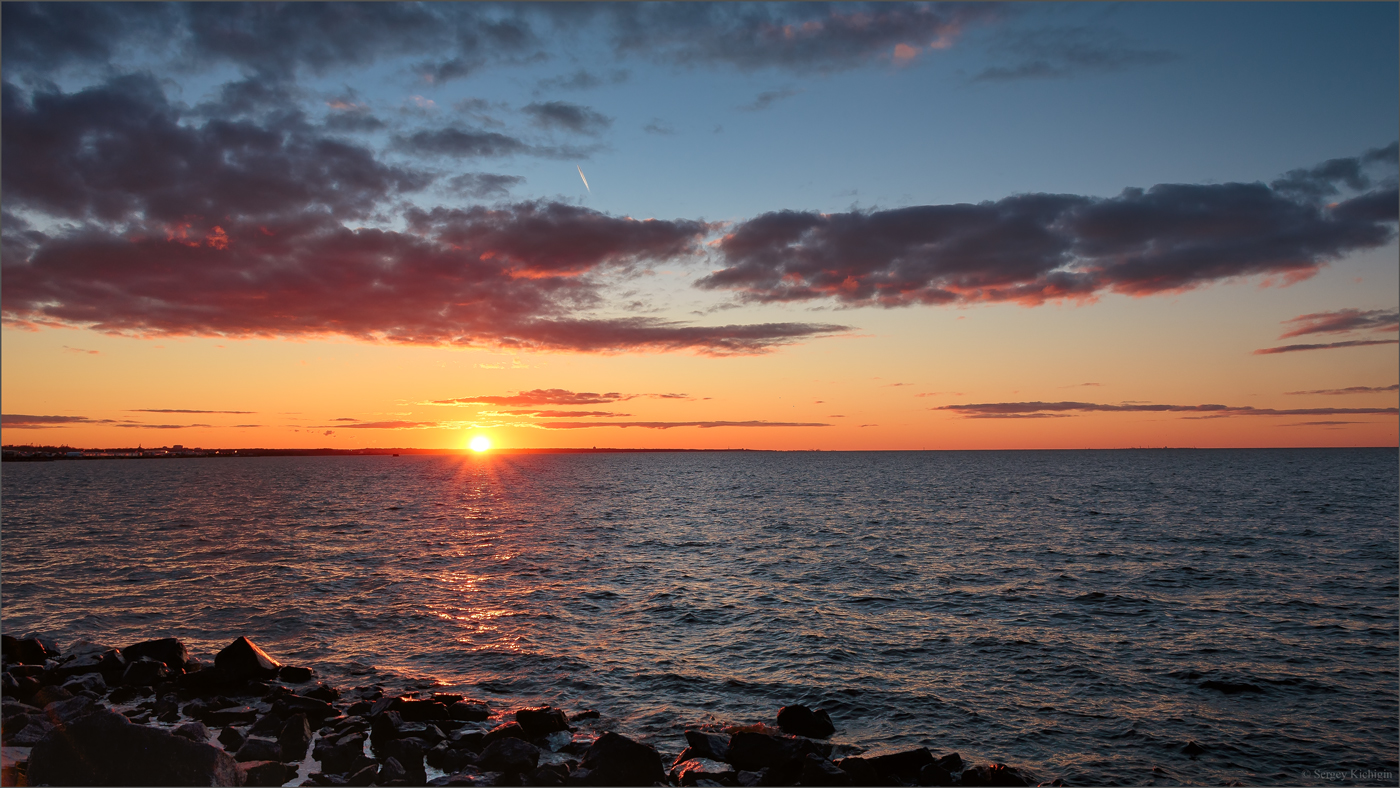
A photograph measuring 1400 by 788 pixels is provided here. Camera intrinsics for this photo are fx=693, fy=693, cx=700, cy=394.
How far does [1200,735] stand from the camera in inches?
744

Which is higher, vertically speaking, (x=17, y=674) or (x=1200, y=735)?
(x=17, y=674)

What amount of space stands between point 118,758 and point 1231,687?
2999 cm

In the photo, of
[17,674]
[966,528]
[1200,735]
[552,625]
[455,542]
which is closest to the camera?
[1200,735]

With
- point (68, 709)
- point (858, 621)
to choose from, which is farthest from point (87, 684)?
point (858, 621)

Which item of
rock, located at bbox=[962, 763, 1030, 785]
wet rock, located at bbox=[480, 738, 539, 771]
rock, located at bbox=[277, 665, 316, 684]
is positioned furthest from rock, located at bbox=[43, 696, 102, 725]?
rock, located at bbox=[962, 763, 1030, 785]

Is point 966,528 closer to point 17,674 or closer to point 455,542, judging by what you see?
point 455,542

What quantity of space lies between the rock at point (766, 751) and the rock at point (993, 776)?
3.40 meters

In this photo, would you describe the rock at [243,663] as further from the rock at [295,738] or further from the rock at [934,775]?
the rock at [934,775]

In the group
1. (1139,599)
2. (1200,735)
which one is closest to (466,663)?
(1200,735)

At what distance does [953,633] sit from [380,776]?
21640mm

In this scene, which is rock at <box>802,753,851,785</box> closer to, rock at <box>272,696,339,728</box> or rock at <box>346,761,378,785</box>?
rock at <box>346,761,378,785</box>

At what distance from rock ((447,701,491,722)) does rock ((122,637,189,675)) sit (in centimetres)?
1066

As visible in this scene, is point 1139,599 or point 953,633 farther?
point 1139,599

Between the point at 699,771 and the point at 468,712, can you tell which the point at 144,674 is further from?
the point at 699,771
